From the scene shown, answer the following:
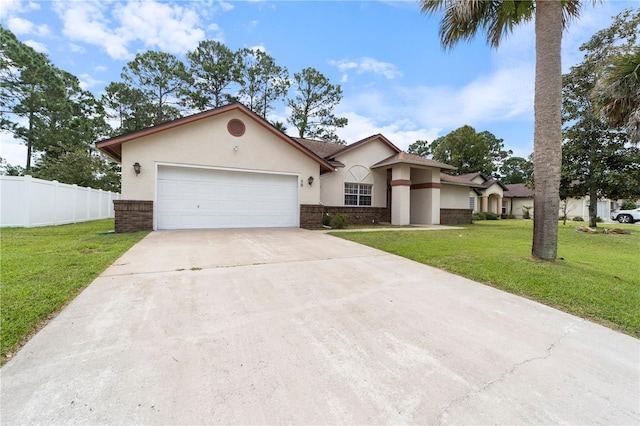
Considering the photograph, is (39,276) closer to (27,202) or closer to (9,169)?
(27,202)

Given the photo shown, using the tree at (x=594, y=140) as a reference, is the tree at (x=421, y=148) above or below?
above

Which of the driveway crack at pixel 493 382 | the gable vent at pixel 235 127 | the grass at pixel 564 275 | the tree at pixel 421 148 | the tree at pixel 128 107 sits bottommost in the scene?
the driveway crack at pixel 493 382

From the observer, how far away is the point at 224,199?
11070 millimetres

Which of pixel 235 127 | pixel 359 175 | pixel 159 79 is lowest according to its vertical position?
pixel 359 175

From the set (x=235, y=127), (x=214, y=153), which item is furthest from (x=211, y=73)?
(x=214, y=153)

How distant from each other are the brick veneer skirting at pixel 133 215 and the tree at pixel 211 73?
17.2 m

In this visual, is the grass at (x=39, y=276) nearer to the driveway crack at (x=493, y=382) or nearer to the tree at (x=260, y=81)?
the driveway crack at (x=493, y=382)

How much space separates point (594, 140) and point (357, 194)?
1299 centimetres

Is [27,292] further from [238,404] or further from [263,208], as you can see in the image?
[263,208]

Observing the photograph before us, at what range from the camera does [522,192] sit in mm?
30328

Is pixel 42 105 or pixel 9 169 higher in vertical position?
pixel 42 105

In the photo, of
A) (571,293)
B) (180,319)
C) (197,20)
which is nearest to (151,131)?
(197,20)

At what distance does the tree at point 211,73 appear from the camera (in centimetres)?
2338

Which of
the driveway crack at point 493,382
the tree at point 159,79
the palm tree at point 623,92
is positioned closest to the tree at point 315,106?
the tree at point 159,79
